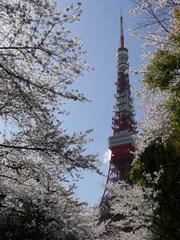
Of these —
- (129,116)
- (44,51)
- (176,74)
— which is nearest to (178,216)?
(176,74)

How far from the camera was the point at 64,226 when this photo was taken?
13.9 meters

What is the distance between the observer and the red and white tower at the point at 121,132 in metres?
46.1

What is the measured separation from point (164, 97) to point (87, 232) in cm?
958

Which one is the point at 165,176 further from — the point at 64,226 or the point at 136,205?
the point at 64,226

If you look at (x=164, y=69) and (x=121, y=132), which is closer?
(x=164, y=69)

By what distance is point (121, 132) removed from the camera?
49.5 metres

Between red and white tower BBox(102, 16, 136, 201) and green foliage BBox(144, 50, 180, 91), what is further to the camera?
red and white tower BBox(102, 16, 136, 201)

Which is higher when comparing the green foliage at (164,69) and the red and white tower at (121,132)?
the red and white tower at (121,132)

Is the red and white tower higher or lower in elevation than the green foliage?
higher

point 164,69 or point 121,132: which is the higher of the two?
point 121,132

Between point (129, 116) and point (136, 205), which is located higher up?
point (129, 116)

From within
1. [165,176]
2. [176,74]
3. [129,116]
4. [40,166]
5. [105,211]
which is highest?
[129,116]

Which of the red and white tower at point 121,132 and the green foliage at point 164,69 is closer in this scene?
the green foliage at point 164,69

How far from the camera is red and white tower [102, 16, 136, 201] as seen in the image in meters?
46.1
